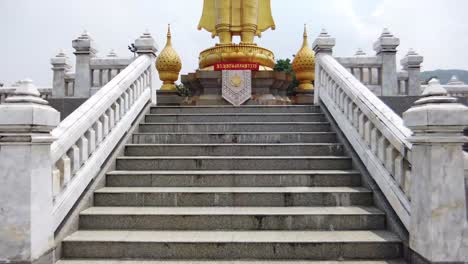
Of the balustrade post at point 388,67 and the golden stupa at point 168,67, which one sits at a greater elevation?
the golden stupa at point 168,67

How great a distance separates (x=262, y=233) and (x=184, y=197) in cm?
113

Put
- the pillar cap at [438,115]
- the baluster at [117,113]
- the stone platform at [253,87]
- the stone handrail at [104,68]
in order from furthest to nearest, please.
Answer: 1. the stone platform at [253,87]
2. the stone handrail at [104,68]
3. the baluster at [117,113]
4. the pillar cap at [438,115]

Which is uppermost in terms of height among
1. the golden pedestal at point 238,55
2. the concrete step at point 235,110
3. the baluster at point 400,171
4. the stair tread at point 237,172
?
the golden pedestal at point 238,55

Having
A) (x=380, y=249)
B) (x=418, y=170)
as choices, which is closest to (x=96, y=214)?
(x=380, y=249)

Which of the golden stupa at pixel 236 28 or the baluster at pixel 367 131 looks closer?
the baluster at pixel 367 131

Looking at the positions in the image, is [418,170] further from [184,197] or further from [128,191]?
[128,191]

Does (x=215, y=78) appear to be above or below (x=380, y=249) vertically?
above

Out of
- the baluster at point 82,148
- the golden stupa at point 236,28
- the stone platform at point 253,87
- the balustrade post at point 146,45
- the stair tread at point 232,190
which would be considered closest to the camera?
the baluster at point 82,148

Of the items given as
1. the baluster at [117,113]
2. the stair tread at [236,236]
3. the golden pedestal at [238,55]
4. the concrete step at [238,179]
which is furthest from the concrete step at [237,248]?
the golden pedestal at [238,55]

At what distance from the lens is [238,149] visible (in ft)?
19.0

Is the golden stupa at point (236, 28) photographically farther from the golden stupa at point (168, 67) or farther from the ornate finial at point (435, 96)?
the ornate finial at point (435, 96)

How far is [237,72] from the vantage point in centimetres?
1005

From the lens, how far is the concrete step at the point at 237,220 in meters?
4.23

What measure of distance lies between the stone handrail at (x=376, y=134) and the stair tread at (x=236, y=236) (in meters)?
0.46
